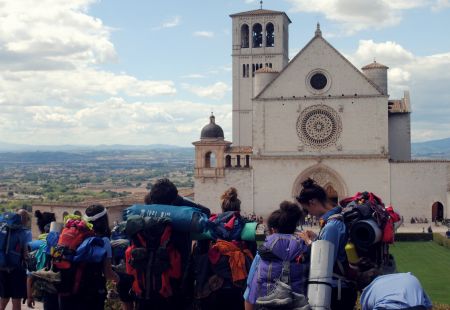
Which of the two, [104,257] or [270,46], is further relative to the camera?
[270,46]

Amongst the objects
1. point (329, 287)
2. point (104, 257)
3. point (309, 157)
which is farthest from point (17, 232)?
point (309, 157)

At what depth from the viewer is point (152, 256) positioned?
7.44m

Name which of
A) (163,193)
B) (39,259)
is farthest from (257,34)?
(163,193)

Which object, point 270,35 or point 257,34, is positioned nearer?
point 270,35

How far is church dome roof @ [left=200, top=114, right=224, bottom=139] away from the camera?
48.4 metres

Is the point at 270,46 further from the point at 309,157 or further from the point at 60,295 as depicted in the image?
the point at 60,295

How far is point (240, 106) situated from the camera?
54.3m

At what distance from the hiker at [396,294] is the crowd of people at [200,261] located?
1.09 meters

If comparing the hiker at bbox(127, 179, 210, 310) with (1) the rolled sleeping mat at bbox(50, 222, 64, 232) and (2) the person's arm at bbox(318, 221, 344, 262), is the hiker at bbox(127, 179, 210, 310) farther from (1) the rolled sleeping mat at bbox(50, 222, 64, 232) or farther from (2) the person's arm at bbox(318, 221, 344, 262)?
(2) the person's arm at bbox(318, 221, 344, 262)

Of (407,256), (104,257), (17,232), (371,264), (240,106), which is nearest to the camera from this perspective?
(371,264)

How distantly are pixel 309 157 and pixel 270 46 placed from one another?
13.5 metres

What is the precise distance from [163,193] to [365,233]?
2.58 m

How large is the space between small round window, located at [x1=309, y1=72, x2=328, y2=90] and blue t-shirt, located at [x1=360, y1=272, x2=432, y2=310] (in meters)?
40.8

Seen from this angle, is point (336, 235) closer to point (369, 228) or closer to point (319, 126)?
point (369, 228)
